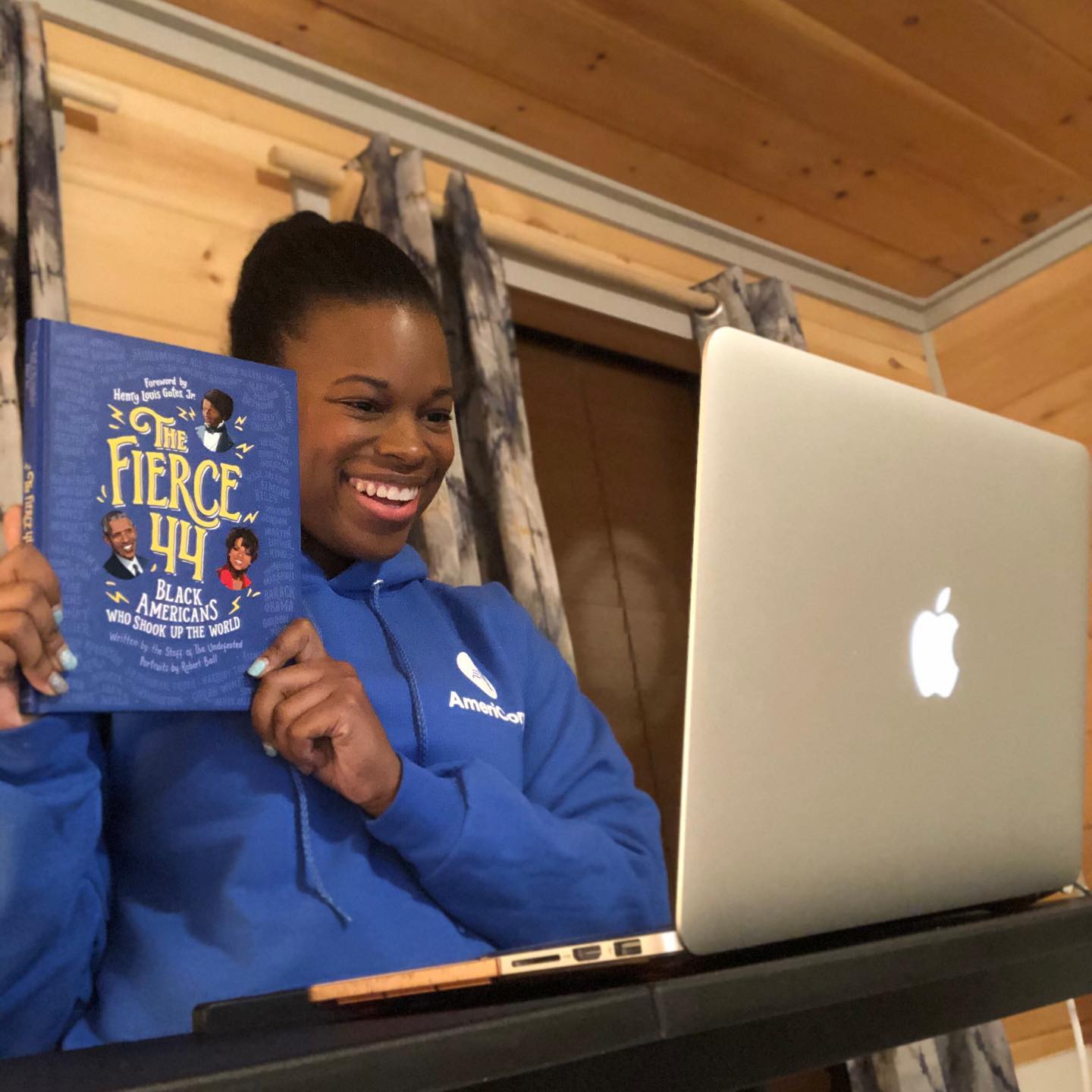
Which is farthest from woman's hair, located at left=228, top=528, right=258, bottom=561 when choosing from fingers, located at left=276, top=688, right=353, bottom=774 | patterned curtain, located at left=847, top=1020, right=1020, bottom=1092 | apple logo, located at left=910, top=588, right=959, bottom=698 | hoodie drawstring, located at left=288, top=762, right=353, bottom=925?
patterned curtain, located at left=847, top=1020, right=1020, bottom=1092

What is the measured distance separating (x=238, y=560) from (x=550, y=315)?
1.73 meters

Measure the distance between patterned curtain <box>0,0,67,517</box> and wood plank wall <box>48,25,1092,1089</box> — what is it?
0.14 metres

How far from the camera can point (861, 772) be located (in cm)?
64

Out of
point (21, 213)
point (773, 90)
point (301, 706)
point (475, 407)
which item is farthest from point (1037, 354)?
point (301, 706)

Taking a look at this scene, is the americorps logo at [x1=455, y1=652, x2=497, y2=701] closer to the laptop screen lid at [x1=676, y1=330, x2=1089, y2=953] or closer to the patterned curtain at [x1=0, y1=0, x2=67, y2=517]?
the laptop screen lid at [x1=676, y1=330, x2=1089, y2=953]

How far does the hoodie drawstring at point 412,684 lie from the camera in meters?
0.99

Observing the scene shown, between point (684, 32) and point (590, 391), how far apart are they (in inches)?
29.7

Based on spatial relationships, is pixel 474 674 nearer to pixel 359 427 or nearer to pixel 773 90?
pixel 359 427

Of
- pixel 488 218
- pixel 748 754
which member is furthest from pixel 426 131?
pixel 748 754

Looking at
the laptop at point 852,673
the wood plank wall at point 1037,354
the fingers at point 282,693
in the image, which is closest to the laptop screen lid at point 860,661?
the laptop at point 852,673

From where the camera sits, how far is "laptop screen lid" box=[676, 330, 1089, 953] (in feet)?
1.92

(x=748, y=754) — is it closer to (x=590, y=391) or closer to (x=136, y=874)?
(x=136, y=874)

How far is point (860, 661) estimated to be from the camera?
2.14 ft

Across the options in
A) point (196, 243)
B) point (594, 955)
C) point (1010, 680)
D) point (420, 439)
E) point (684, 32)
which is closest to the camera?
point (594, 955)
